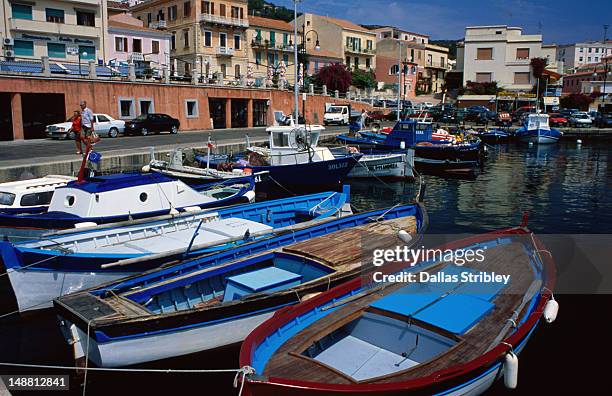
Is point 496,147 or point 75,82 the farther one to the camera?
point 496,147

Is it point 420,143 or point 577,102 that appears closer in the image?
point 420,143

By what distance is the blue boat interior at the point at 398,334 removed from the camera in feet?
25.5

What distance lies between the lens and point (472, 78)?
8788 centimetres

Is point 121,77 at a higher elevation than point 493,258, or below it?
higher

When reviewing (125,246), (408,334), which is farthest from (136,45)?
(408,334)

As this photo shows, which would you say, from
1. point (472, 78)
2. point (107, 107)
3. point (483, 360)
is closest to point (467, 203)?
point (483, 360)

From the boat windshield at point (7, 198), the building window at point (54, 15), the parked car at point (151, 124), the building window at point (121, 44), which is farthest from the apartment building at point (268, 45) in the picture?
the boat windshield at point (7, 198)

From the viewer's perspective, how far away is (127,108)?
41.0 meters

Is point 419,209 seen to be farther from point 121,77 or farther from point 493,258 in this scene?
point 121,77

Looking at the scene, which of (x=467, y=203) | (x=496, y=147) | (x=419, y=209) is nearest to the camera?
(x=419, y=209)

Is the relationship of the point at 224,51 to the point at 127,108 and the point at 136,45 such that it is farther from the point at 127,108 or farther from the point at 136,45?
the point at 127,108

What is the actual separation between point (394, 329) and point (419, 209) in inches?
292

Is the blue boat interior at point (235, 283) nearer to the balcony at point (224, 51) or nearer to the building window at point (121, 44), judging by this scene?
the building window at point (121, 44)

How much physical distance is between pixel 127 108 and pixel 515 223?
29982 millimetres
